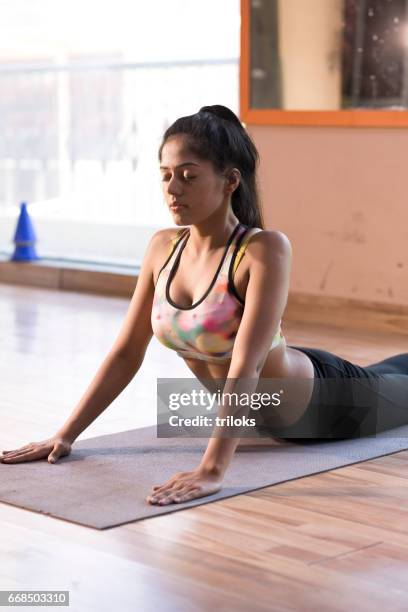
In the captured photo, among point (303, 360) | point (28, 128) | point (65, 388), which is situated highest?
point (28, 128)

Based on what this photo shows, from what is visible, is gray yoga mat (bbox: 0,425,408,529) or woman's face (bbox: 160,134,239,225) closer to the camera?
gray yoga mat (bbox: 0,425,408,529)

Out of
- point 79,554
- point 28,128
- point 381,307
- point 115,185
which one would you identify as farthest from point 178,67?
point 79,554

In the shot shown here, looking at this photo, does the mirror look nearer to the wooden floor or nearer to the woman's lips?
the wooden floor

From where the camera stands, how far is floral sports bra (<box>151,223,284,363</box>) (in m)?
2.38

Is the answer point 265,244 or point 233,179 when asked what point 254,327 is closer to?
point 265,244

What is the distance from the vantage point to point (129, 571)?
1823 millimetres

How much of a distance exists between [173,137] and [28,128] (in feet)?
14.5

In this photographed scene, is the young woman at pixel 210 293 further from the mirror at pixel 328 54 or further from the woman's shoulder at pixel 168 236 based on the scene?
the mirror at pixel 328 54

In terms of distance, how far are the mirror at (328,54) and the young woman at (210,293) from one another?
6.34ft

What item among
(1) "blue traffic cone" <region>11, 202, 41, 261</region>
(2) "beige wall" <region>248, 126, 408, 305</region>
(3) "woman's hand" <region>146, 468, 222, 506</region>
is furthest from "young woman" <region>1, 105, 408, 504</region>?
(1) "blue traffic cone" <region>11, 202, 41, 261</region>

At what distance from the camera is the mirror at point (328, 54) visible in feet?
14.0

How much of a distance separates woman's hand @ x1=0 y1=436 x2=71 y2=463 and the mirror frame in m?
2.24

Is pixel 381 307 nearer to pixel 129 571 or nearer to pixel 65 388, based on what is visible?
pixel 65 388

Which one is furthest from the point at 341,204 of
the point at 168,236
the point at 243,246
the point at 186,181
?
the point at 186,181
